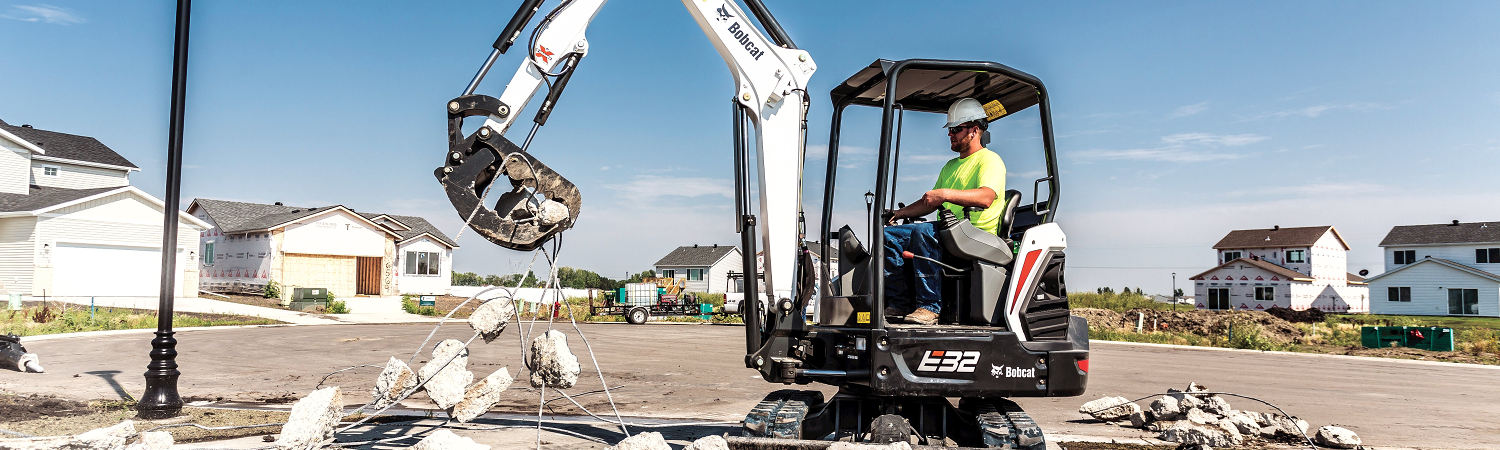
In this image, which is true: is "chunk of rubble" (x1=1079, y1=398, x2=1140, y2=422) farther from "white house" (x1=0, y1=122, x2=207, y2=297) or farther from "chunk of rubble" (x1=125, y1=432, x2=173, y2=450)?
"white house" (x1=0, y1=122, x2=207, y2=297)

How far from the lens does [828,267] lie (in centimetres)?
582

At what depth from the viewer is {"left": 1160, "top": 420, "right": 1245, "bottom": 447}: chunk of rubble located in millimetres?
6996

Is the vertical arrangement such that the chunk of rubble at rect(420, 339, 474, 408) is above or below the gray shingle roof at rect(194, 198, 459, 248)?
below

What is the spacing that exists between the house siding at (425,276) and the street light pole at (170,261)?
34511mm

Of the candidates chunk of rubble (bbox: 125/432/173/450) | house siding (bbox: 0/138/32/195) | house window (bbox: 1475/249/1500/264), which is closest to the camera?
chunk of rubble (bbox: 125/432/173/450)

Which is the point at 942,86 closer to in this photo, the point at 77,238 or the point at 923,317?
the point at 923,317

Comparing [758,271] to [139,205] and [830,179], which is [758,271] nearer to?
[830,179]

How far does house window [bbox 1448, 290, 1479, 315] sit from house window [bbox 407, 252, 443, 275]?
172 feet

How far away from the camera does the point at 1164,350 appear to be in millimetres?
22094

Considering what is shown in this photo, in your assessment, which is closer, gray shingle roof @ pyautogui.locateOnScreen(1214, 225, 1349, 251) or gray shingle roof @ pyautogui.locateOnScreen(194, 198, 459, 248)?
gray shingle roof @ pyautogui.locateOnScreen(194, 198, 459, 248)

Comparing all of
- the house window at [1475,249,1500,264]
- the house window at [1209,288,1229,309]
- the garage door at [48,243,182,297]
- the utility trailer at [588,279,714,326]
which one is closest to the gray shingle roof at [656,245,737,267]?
Result: the utility trailer at [588,279,714,326]

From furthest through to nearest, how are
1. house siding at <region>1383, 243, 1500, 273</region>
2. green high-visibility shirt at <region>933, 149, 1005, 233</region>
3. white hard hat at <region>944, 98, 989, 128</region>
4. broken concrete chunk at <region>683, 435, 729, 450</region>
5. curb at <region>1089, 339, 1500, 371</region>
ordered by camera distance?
house siding at <region>1383, 243, 1500, 273</region> < curb at <region>1089, 339, 1500, 371</region> < white hard hat at <region>944, 98, 989, 128</region> < green high-visibility shirt at <region>933, 149, 1005, 233</region> < broken concrete chunk at <region>683, 435, 729, 450</region>

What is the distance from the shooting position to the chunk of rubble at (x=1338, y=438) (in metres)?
7.09

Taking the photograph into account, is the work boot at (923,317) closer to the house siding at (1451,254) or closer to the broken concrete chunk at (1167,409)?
the broken concrete chunk at (1167,409)
